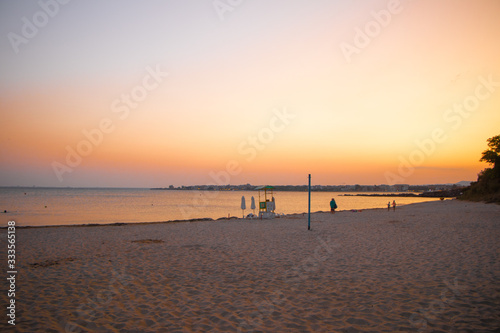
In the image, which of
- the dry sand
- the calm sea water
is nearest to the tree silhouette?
the calm sea water

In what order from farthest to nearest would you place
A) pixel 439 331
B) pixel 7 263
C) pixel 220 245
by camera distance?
pixel 220 245, pixel 7 263, pixel 439 331

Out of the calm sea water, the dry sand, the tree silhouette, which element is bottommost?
the calm sea water

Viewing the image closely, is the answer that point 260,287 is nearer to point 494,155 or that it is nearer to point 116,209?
point 116,209

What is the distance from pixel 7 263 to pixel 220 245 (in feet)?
21.1

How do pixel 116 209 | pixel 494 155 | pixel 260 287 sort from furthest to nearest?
1. pixel 116 209
2. pixel 494 155
3. pixel 260 287

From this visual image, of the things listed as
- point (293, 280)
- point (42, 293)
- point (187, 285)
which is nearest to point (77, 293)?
point (42, 293)

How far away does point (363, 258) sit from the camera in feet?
29.4

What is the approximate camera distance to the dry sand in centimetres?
471

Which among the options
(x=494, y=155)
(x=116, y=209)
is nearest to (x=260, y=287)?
(x=116, y=209)

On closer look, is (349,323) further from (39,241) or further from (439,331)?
(39,241)

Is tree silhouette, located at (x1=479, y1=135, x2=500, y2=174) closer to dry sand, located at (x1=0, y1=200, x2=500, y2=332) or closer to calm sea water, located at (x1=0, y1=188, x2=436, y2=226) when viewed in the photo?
calm sea water, located at (x1=0, y1=188, x2=436, y2=226)

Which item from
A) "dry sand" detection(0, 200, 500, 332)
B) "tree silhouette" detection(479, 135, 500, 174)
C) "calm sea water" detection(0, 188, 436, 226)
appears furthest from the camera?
"tree silhouette" detection(479, 135, 500, 174)

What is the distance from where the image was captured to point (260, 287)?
6.42m

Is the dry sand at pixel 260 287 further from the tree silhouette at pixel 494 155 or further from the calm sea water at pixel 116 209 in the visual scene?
the tree silhouette at pixel 494 155
